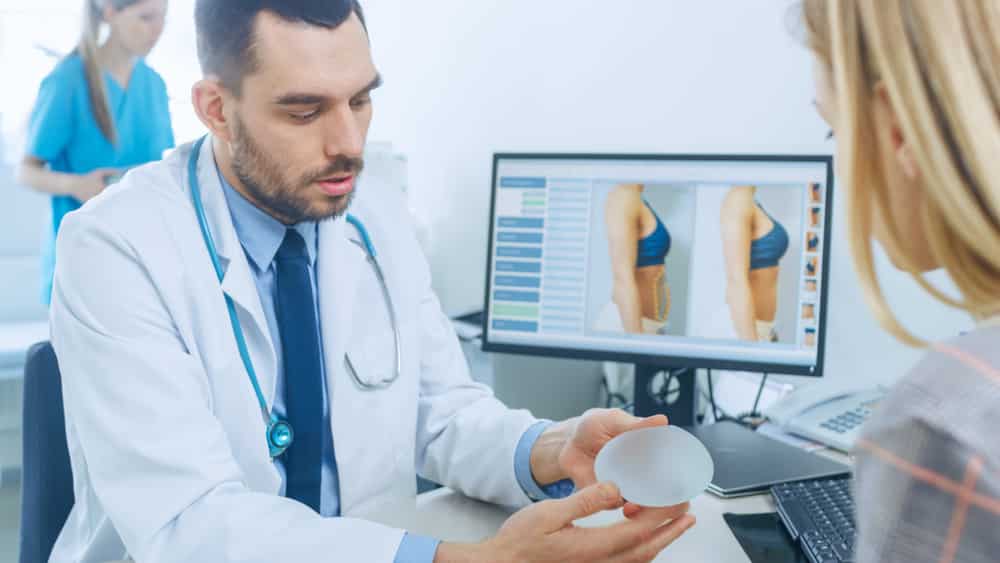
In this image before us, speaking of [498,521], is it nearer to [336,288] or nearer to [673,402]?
[336,288]

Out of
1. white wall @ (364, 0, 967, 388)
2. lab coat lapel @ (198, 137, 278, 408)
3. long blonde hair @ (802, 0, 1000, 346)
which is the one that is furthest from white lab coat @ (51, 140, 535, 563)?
white wall @ (364, 0, 967, 388)

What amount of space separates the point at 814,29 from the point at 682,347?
77cm

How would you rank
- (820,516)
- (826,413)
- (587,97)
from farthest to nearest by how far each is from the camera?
(587,97) < (826,413) < (820,516)

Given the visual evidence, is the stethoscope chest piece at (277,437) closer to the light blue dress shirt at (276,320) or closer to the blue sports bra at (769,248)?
the light blue dress shirt at (276,320)

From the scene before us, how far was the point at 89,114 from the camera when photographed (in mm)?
2254

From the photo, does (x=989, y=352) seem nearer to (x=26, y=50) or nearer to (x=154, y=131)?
(x=154, y=131)

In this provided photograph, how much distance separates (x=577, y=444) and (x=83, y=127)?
1832 millimetres

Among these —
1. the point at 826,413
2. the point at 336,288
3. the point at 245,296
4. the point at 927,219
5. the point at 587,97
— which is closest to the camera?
the point at 927,219

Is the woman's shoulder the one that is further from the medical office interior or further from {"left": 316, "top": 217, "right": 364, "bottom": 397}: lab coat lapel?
{"left": 316, "top": 217, "right": 364, "bottom": 397}: lab coat lapel

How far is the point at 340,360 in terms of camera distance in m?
1.09

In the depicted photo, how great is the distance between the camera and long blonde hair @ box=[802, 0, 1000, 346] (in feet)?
1.69

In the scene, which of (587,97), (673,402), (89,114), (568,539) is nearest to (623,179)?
(673,402)

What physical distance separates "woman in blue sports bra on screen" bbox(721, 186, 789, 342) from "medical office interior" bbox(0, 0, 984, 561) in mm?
11

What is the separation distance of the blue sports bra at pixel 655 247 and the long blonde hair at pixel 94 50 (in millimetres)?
1586
